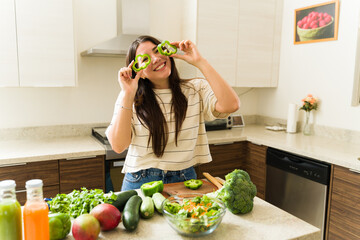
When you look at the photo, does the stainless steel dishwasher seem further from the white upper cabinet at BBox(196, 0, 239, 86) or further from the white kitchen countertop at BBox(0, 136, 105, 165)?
the white kitchen countertop at BBox(0, 136, 105, 165)

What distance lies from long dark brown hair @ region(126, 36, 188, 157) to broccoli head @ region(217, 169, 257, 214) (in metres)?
0.46

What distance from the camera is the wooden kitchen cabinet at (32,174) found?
2137 millimetres

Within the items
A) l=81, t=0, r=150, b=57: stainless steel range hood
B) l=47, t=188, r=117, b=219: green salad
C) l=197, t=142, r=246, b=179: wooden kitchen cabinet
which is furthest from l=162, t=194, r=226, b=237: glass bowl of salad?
l=81, t=0, r=150, b=57: stainless steel range hood

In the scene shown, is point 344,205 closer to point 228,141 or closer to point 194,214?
point 228,141

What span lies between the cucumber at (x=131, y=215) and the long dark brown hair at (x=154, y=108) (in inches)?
17.0

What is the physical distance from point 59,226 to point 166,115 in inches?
31.5

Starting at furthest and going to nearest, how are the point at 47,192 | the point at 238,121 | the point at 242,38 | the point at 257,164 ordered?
the point at 238,121
the point at 242,38
the point at 257,164
the point at 47,192

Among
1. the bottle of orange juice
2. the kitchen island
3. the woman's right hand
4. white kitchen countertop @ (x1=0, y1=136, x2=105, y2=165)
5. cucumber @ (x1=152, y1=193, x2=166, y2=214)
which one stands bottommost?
white kitchen countertop @ (x1=0, y1=136, x2=105, y2=165)

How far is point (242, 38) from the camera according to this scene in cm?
313

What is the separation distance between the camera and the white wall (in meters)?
2.67

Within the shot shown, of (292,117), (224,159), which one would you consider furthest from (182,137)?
(292,117)

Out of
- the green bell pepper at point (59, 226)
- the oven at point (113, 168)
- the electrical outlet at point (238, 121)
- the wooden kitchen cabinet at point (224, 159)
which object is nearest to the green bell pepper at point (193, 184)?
the green bell pepper at point (59, 226)

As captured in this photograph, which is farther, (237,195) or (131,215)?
(237,195)

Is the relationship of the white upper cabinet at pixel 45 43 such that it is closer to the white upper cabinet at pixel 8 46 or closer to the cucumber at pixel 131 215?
the white upper cabinet at pixel 8 46
